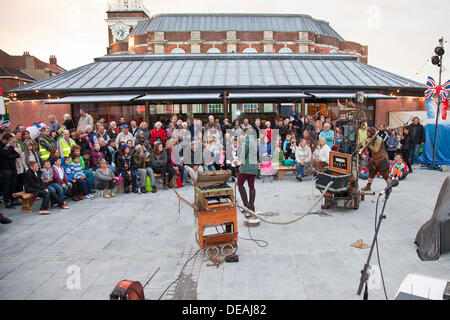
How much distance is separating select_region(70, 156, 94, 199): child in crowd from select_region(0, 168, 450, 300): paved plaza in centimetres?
105

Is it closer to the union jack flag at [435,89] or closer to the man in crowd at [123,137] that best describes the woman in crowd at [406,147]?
the union jack flag at [435,89]

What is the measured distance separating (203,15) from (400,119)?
1508 inches

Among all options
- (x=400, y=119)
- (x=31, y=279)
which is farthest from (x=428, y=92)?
(x=31, y=279)

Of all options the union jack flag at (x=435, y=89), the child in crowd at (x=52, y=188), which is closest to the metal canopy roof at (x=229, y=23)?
the union jack flag at (x=435, y=89)

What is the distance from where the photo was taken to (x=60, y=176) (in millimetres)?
8891

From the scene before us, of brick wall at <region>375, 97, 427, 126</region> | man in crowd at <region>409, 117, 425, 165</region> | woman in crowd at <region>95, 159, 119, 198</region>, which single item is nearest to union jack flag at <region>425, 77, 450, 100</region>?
man in crowd at <region>409, 117, 425, 165</region>

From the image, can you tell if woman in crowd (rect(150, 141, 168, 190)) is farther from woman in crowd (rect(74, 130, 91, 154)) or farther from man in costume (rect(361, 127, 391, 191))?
man in costume (rect(361, 127, 391, 191))

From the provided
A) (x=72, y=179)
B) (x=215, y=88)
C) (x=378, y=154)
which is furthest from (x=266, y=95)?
(x=72, y=179)

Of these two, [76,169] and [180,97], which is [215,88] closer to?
[180,97]

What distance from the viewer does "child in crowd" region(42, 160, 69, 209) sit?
8.52 m

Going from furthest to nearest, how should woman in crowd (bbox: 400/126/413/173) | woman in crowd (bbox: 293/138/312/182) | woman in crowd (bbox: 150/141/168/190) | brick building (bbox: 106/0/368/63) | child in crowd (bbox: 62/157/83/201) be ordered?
1. brick building (bbox: 106/0/368/63)
2. woman in crowd (bbox: 400/126/413/173)
3. woman in crowd (bbox: 293/138/312/182)
4. woman in crowd (bbox: 150/141/168/190)
5. child in crowd (bbox: 62/157/83/201)

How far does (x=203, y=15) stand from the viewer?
156ft

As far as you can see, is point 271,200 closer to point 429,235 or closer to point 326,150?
point 326,150

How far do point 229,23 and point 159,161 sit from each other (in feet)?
135
